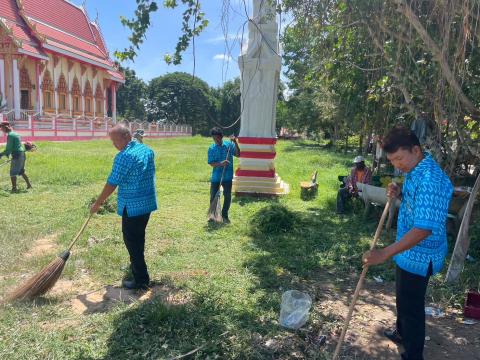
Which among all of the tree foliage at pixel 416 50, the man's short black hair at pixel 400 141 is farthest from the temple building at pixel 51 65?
the man's short black hair at pixel 400 141

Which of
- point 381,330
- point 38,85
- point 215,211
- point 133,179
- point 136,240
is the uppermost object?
point 38,85

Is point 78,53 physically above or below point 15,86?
above

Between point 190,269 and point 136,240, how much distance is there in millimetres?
942

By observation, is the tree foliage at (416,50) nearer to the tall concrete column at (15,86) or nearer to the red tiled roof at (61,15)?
the tall concrete column at (15,86)

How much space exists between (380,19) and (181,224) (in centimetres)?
441

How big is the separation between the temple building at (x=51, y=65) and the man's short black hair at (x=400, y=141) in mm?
21316

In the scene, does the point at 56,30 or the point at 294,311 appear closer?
the point at 294,311

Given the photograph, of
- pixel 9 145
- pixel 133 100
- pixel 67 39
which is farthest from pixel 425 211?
pixel 133 100

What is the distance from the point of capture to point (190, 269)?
489cm

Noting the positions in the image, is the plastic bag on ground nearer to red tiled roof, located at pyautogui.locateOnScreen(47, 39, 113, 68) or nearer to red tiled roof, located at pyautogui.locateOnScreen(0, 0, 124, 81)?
red tiled roof, located at pyautogui.locateOnScreen(0, 0, 124, 81)

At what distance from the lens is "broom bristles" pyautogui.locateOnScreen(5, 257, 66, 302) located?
3.88 m

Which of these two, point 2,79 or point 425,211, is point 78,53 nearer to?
point 2,79

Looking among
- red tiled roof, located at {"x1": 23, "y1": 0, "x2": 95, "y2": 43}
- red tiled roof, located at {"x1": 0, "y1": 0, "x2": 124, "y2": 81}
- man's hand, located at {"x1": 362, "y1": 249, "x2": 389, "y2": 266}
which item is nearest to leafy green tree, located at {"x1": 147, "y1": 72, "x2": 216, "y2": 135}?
red tiled roof, located at {"x1": 0, "y1": 0, "x2": 124, "y2": 81}

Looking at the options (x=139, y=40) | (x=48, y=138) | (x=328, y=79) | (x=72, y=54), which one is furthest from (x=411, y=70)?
(x=72, y=54)
